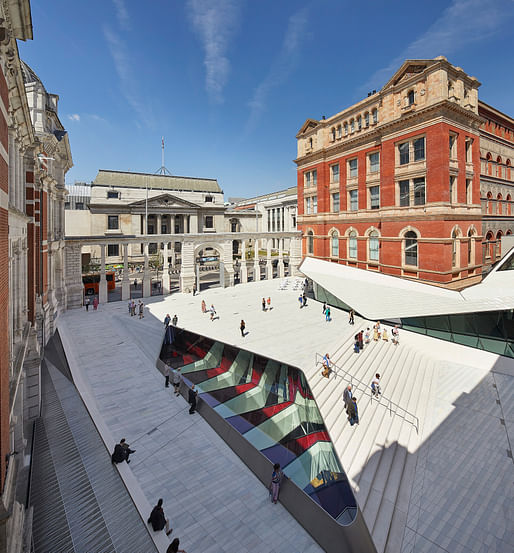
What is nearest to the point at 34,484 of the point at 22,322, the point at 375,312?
the point at 22,322

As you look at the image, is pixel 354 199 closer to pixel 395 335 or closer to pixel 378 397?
pixel 395 335

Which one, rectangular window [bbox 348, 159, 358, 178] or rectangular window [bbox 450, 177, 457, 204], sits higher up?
rectangular window [bbox 348, 159, 358, 178]

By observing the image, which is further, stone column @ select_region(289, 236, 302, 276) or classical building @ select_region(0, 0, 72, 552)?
stone column @ select_region(289, 236, 302, 276)

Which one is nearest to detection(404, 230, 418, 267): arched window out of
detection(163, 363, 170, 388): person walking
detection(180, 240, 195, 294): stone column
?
detection(163, 363, 170, 388): person walking

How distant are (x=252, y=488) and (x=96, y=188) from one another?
64.1 meters

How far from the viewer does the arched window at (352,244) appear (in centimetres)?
3073

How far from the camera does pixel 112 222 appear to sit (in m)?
61.3

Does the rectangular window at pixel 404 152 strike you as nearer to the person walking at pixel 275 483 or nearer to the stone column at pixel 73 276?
the person walking at pixel 275 483

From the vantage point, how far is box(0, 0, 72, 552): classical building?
7.79 meters

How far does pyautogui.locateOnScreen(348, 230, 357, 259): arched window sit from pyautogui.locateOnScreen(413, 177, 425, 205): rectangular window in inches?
281

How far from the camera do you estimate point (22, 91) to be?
1045cm

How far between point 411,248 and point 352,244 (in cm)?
687

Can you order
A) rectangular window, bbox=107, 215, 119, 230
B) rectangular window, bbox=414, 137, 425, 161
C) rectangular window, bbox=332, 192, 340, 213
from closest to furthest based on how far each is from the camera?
rectangular window, bbox=414, 137, 425, 161 → rectangular window, bbox=332, 192, 340, 213 → rectangular window, bbox=107, 215, 119, 230

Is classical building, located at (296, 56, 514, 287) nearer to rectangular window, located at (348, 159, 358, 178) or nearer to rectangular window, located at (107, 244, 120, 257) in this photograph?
rectangular window, located at (348, 159, 358, 178)
